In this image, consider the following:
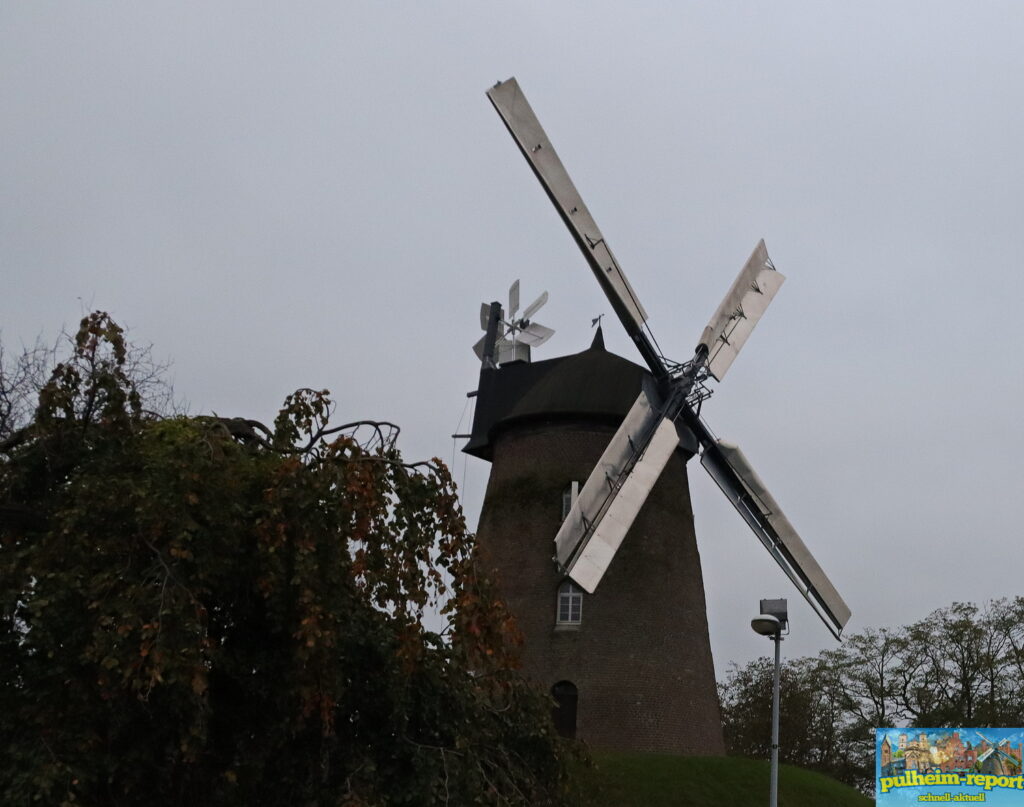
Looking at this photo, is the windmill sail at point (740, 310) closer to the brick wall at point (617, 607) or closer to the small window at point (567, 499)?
the brick wall at point (617, 607)

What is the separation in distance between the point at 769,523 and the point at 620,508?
6.32 meters

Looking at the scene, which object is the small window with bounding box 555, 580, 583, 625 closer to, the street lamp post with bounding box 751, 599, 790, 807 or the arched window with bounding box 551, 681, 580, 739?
the arched window with bounding box 551, 681, 580, 739

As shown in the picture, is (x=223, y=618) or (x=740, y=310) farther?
(x=740, y=310)

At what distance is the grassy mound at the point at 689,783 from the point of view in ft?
77.9

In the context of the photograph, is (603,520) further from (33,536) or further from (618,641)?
(33,536)

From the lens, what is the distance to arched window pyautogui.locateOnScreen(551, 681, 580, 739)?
25.6 meters

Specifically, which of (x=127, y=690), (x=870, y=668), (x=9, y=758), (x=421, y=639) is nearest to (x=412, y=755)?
(x=421, y=639)

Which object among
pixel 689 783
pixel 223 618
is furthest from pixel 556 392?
pixel 223 618

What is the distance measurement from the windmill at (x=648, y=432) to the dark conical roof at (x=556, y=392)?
1146 mm

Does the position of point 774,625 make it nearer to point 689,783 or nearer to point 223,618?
point 223,618

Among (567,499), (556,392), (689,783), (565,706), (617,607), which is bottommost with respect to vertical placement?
(689,783)

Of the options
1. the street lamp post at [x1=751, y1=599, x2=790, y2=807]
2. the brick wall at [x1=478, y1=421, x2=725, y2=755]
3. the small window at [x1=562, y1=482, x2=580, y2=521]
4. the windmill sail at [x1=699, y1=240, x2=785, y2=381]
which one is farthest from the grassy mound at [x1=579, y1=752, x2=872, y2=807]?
the windmill sail at [x1=699, y1=240, x2=785, y2=381]

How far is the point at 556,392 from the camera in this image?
27453 mm

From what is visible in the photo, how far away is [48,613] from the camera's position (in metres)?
10.4
